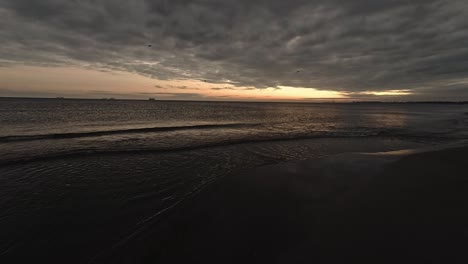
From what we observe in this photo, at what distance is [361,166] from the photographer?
361 inches

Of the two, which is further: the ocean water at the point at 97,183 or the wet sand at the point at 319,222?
the ocean water at the point at 97,183

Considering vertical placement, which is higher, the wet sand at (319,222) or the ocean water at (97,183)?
the wet sand at (319,222)

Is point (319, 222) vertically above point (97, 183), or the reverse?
point (319, 222)

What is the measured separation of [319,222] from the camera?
4.93 metres

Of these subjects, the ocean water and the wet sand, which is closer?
the wet sand

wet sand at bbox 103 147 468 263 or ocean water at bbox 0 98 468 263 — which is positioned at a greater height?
wet sand at bbox 103 147 468 263

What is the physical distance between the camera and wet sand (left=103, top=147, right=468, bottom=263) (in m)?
3.92

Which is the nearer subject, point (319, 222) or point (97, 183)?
point (319, 222)

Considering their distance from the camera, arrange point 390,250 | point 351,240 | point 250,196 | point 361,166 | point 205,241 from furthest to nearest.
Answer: point 361,166, point 250,196, point 205,241, point 351,240, point 390,250

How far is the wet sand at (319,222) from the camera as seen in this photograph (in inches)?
154

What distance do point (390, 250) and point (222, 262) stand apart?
319 centimetres

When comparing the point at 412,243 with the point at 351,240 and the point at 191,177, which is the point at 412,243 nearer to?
the point at 351,240

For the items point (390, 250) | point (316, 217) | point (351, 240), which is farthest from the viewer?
point (316, 217)

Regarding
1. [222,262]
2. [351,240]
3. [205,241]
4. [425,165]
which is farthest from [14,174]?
[425,165]
